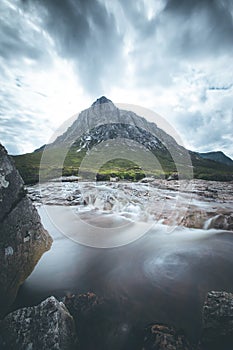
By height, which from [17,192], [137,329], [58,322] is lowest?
[137,329]

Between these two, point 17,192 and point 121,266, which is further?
point 121,266

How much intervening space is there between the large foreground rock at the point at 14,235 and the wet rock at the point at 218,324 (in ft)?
15.2

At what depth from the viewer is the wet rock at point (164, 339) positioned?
3630 mm

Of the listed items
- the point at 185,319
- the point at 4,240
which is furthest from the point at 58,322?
the point at 185,319

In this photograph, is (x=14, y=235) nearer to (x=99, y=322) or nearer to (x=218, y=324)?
(x=99, y=322)

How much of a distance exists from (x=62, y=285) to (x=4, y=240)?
7.34 ft

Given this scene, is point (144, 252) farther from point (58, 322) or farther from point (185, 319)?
point (58, 322)

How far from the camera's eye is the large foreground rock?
4.72 metres

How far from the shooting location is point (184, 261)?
267 inches

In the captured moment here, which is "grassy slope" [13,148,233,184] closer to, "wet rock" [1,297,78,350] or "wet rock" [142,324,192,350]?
"wet rock" [1,297,78,350]

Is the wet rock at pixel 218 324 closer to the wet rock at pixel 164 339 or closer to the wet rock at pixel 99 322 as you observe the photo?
the wet rock at pixel 164 339

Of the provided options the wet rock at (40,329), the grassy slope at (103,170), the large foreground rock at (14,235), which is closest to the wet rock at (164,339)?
the wet rock at (40,329)

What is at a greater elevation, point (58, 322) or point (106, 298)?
point (58, 322)

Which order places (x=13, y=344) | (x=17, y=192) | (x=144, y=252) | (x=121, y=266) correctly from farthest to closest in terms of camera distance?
(x=144, y=252) → (x=121, y=266) → (x=17, y=192) → (x=13, y=344)
